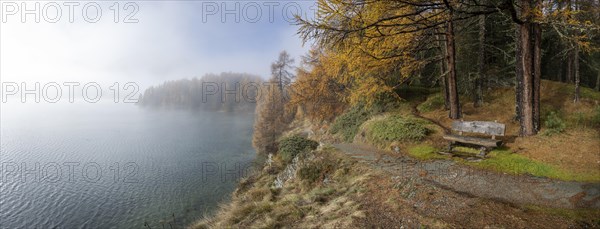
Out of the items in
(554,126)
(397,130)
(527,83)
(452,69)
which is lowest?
(397,130)

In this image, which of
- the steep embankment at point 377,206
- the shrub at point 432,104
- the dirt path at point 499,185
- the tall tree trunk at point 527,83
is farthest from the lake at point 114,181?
the tall tree trunk at point 527,83

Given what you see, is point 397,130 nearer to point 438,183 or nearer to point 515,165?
point 515,165

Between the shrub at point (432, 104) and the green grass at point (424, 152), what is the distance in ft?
18.7

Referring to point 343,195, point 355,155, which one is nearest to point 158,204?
point 355,155

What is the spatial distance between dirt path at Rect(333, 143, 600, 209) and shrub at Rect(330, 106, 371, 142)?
25.4ft

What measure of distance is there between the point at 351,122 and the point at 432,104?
4.84 metres

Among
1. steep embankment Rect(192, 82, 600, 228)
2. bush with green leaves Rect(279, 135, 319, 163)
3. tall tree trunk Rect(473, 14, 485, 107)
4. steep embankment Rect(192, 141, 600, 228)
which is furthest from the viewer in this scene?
bush with green leaves Rect(279, 135, 319, 163)

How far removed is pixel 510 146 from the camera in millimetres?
9852

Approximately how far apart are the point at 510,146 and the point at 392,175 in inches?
193

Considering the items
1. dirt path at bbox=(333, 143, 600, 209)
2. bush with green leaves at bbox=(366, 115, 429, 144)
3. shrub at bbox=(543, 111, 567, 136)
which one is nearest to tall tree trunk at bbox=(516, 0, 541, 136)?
shrub at bbox=(543, 111, 567, 136)

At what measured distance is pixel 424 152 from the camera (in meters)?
10.6

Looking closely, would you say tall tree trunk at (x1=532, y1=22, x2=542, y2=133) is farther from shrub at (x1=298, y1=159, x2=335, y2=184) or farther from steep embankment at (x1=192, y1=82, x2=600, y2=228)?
shrub at (x1=298, y1=159, x2=335, y2=184)

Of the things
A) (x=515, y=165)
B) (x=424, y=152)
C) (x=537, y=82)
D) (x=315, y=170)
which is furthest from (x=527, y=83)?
(x=315, y=170)

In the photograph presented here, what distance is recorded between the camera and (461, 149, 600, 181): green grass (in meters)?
7.30
